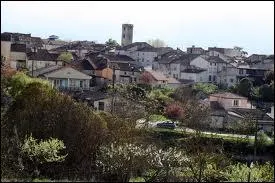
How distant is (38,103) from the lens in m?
15.2

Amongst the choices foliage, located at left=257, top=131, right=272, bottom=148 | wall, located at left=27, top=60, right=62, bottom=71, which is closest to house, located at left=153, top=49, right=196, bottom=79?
wall, located at left=27, top=60, right=62, bottom=71

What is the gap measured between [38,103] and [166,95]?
803 inches

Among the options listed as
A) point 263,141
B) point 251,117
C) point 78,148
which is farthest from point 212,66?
point 78,148

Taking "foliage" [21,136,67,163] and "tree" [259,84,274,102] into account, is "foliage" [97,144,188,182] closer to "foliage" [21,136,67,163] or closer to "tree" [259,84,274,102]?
"foliage" [21,136,67,163]

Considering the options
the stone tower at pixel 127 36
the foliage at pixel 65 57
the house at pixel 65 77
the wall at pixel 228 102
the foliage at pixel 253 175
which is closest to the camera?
the foliage at pixel 253 175

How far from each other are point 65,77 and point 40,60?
5.98m

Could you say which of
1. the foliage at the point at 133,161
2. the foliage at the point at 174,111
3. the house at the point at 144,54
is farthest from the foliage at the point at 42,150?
the house at the point at 144,54

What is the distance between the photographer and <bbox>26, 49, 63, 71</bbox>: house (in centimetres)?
3831

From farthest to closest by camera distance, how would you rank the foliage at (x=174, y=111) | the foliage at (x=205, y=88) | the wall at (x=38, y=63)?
the wall at (x=38, y=63) → the foliage at (x=205, y=88) → the foliage at (x=174, y=111)

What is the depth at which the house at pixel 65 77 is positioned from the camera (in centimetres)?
3319

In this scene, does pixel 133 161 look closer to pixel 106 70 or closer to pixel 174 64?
pixel 106 70

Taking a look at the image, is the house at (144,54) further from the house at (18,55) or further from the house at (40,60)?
the house at (18,55)

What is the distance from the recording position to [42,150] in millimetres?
13703

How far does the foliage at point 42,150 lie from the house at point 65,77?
62.6 ft
